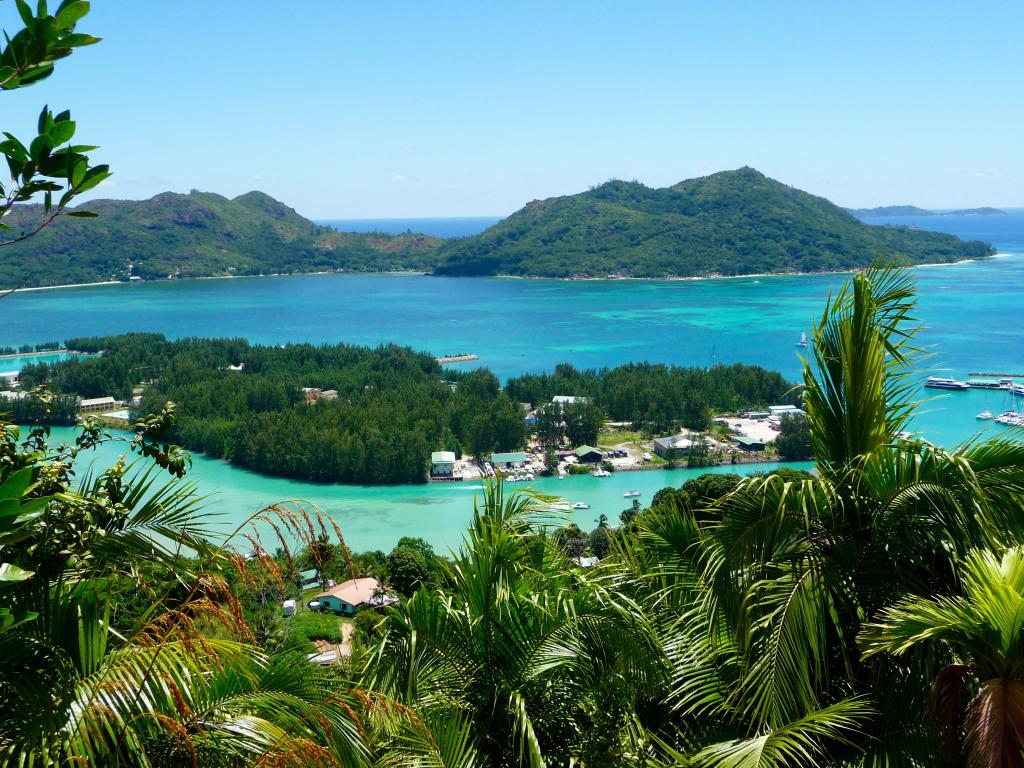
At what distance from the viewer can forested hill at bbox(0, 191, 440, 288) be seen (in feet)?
266

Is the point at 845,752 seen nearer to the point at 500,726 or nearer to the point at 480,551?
the point at 500,726

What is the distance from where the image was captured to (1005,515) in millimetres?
1684

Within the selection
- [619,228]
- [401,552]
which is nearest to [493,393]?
[401,552]

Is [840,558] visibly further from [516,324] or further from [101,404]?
[516,324]

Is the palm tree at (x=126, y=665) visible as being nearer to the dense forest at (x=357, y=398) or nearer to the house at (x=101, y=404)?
the dense forest at (x=357, y=398)

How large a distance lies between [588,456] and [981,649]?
22.5m

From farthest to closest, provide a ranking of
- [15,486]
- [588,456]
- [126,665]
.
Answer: [588,456] < [126,665] < [15,486]

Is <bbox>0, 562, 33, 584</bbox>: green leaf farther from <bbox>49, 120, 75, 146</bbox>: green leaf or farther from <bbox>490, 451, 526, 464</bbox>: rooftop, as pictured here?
<bbox>490, 451, 526, 464</bbox>: rooftop

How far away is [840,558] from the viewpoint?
1.76 metres

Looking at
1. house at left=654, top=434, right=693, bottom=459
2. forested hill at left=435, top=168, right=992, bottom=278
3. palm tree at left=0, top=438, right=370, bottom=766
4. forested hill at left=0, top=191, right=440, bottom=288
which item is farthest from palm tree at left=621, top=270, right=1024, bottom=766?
forested hill at left=0, top=191, right=440, bottom=288

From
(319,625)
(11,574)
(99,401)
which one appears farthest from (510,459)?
(11,574)

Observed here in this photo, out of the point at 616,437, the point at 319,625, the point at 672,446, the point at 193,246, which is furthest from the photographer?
the point at 193,246

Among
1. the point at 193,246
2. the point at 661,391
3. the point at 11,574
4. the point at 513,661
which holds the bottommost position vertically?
the point at 661,391

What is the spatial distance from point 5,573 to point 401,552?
40.3 feet
